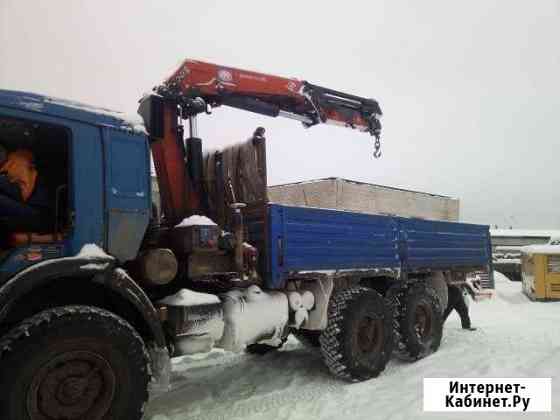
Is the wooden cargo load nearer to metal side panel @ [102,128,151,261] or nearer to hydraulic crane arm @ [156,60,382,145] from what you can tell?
hydraulic crane arm @ [156,60,382,145]

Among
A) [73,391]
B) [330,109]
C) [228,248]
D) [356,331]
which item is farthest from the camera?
[330,109]

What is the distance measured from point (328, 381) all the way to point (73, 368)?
126 inches

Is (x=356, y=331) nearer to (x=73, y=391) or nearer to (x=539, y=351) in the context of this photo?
(x=539, y=351)

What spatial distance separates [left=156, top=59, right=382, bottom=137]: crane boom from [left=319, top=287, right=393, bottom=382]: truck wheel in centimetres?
238

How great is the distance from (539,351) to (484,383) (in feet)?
6.92

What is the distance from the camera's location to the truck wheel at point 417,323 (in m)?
6.47

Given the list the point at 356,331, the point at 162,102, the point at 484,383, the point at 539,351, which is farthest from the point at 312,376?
the point at 162,102

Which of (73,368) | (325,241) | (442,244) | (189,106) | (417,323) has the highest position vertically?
(189,106)

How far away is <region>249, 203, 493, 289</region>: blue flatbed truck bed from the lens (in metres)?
4.97

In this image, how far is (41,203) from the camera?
11.5ft

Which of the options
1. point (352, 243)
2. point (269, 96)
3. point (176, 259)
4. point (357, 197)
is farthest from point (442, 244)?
point (357, 197)

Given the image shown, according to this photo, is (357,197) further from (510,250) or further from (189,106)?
(510,250)

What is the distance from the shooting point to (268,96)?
5656 mm

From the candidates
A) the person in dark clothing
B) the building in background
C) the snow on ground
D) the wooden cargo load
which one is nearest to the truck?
the snow on ground
